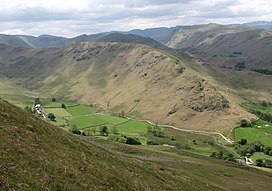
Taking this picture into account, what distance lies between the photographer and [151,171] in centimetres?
7362

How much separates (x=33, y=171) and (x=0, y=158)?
4008mm

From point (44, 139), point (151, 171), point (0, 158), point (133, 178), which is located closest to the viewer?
point (0, 158)

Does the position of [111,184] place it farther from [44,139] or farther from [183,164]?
[183,164]

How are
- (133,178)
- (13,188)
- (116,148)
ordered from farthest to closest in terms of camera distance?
(116,148), (133,178), (13,188)

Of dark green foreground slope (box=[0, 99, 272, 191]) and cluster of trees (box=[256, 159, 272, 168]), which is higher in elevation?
dark green foreground slope (box=[0, 99, 272, 191])

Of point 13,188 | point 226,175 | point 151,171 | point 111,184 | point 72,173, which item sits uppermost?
point 13,188

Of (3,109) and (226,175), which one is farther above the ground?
(3,109)

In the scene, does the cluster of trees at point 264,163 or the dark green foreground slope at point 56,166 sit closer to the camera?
the dark green foreground slope at point 56,166

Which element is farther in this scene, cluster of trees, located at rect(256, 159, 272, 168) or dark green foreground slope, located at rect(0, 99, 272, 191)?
cluster of trees, located at rect(256, 159, 272, 168)

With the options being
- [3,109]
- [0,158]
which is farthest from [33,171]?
[3,109]

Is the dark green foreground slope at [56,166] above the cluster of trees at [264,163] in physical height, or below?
above

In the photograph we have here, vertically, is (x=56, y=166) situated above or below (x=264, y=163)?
above

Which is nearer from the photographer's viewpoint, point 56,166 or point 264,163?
point 56,166

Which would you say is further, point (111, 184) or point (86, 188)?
point (111, 184)
